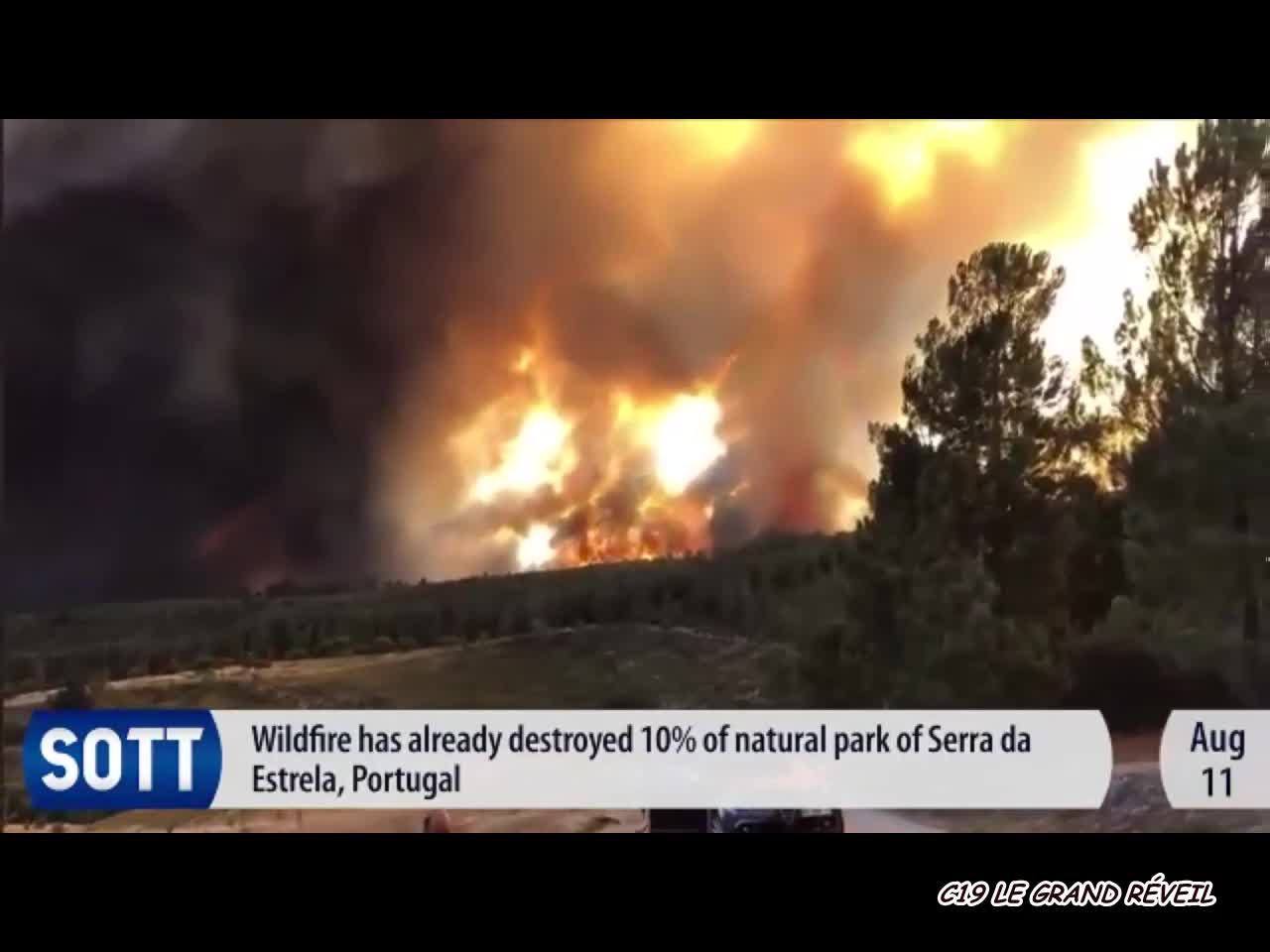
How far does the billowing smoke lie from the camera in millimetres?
3818

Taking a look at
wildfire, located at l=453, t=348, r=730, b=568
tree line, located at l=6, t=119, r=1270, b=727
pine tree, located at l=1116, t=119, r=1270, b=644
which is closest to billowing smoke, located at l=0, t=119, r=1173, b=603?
wildfire, located at l=453, t=348, r=730, b=568

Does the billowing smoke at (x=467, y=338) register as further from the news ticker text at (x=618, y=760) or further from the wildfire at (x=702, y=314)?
the news ticker text at (x=618, y=760)

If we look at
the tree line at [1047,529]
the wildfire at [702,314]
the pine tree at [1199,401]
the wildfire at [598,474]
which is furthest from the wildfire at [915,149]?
the wildfire at [598,474]

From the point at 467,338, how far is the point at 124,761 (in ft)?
5.36

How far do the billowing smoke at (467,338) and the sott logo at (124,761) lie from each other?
0.39 metres

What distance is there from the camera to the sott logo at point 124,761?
12.5 feet

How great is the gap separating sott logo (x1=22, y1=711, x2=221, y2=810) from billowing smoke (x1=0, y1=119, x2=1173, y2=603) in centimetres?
39

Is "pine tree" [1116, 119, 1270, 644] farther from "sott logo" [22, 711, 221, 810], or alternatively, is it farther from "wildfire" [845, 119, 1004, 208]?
"sott logo" [22, 711, 221, 810]

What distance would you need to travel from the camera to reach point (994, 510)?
379 cm

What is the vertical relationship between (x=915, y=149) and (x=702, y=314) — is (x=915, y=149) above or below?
above

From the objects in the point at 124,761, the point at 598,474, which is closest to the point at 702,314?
the point at 598,474

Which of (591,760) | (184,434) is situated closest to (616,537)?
(591,760)

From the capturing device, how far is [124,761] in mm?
3812

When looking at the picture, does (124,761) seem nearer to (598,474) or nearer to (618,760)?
(618,760)
